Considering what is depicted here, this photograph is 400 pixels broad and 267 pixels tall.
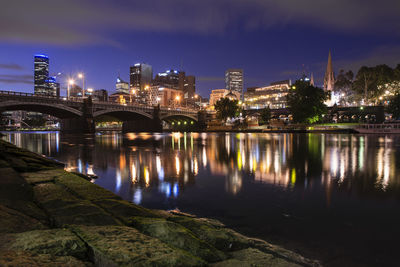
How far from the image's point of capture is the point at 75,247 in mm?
2816

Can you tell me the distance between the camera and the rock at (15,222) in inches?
123

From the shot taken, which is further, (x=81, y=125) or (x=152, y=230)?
(x=81, y=125)

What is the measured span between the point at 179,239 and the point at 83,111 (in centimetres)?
7808

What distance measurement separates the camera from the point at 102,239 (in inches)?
117

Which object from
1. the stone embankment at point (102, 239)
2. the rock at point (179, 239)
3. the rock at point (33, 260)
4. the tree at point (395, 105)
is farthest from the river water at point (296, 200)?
the tree at point (395, 105)

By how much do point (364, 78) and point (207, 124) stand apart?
231 ft

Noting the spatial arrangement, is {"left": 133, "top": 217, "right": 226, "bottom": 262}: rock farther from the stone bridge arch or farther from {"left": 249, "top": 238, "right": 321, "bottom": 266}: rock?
the stone bridge arch

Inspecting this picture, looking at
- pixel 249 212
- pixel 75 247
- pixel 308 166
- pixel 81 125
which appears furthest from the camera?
pixel 81 125

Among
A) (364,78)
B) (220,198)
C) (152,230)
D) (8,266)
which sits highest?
(364,78)

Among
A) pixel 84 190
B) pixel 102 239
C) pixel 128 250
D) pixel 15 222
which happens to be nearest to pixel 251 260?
pixel 128 250

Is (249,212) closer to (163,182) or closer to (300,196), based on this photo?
(300,196)

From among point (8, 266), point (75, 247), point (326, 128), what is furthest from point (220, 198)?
point (326, 128)

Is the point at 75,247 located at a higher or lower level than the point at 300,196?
higher

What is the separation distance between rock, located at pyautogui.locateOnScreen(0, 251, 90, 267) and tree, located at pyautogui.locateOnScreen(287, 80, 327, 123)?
77906 millimetres
